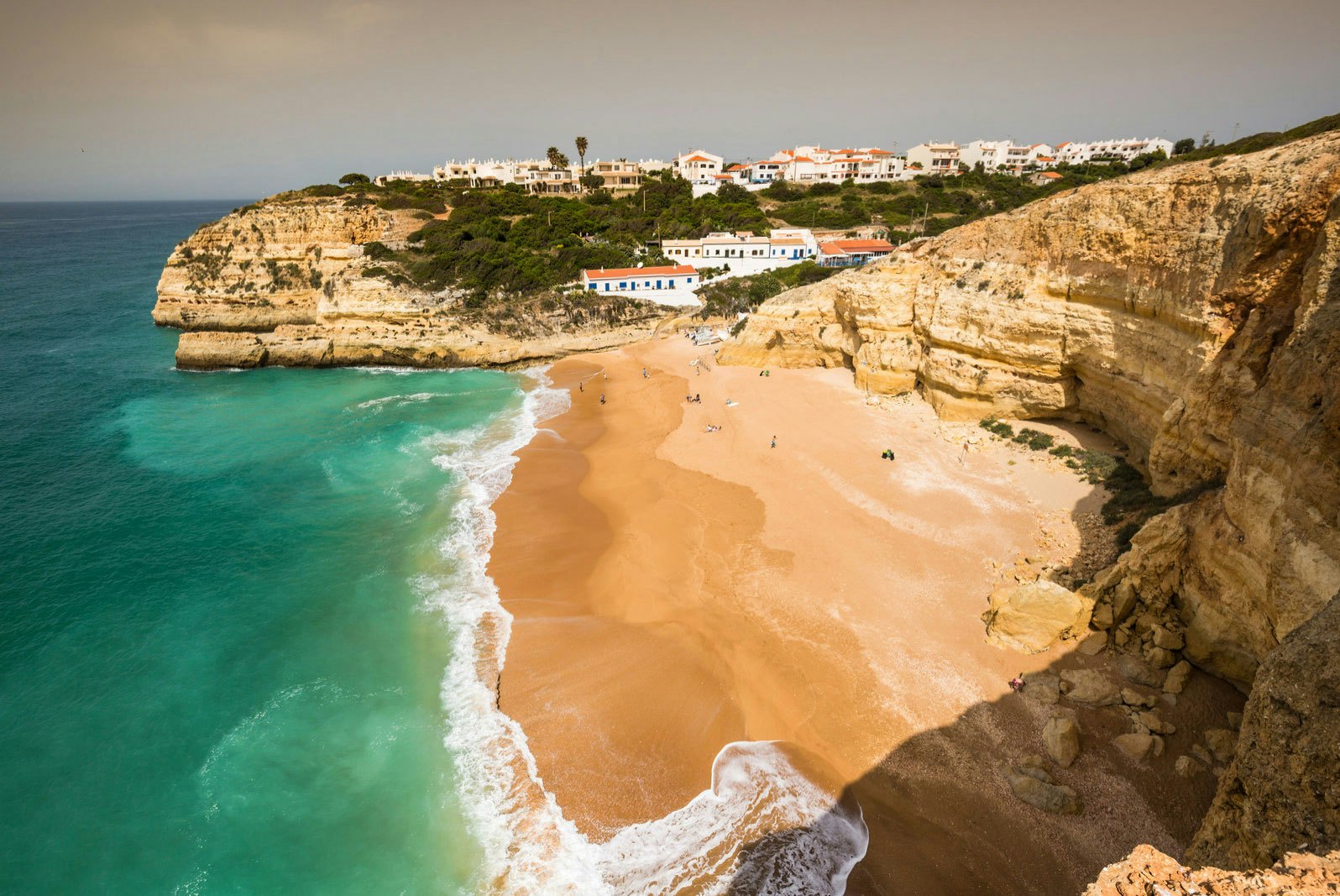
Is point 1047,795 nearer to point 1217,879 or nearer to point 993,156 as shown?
point 1217,879

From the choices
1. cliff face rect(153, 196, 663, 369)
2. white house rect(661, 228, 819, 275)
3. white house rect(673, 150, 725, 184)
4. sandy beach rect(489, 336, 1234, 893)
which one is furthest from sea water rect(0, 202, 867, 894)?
white house rect(673, 150, 725, 184)

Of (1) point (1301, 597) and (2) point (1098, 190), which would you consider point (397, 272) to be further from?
(1) point (1301, 597)

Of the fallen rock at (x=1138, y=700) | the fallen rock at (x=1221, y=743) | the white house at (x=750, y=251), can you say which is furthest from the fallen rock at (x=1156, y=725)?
the white house at (x=750, y=251)

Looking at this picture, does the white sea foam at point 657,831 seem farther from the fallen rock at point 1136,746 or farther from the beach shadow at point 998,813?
the fallen rock at point 1136,746

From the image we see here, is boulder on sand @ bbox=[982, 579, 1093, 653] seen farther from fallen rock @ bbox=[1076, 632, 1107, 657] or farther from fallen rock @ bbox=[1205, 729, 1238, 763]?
fallen rock @ bbox=[1205, 729, 1238, 763]

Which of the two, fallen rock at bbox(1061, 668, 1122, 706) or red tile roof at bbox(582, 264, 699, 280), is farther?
red tile roof at bbox(582, 264, 699, 280)

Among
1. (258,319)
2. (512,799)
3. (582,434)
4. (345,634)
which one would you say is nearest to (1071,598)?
(512,799)
